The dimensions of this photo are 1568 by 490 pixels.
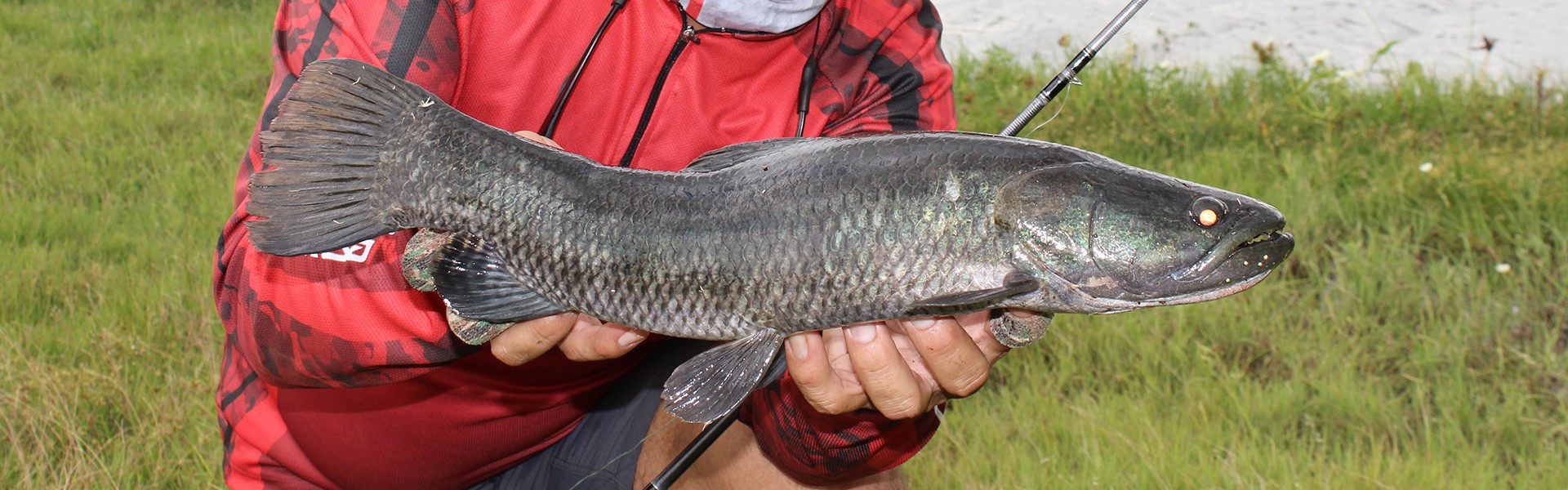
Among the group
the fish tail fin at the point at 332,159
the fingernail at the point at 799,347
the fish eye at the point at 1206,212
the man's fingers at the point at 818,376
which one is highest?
the fish tail fin at the point at 332,159

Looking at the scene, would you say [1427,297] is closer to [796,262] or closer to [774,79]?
[774,79]

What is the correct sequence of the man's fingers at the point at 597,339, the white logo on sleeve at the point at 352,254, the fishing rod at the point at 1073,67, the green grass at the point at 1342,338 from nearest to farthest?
the man's fingers at the point at 597,339 → the white logo on sleeve at the point at 352,254 → the fishing rod at the point at 1073,67 → the green grass at the point at 1342,338

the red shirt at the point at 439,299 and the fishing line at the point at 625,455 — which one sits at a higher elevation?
the red shirt at the point at 439,299

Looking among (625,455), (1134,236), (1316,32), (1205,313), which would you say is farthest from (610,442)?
(1316,32)

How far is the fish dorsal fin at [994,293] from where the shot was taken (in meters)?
1.97

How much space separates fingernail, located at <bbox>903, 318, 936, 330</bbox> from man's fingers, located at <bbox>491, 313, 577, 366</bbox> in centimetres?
61

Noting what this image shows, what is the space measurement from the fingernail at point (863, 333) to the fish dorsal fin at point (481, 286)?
0.51 m

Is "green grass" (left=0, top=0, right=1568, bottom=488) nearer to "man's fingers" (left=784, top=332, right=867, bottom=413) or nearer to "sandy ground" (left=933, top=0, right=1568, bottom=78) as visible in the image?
"sandy ground" (left=933, top=0, right=1568, bottom=78)

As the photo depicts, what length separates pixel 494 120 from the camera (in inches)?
113

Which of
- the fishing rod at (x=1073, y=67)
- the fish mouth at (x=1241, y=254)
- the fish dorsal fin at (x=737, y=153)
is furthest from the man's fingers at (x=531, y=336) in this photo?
the fish mouth at (x=1241, y=254)

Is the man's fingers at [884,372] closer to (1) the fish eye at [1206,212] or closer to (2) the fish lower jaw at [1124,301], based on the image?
(2) the fish lower jaw at [1124,301]

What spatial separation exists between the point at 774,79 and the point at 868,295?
3.68 ft

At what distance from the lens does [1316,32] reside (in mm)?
6617

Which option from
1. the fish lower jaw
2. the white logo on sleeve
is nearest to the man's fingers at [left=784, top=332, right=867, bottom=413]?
the fish lower jaw
